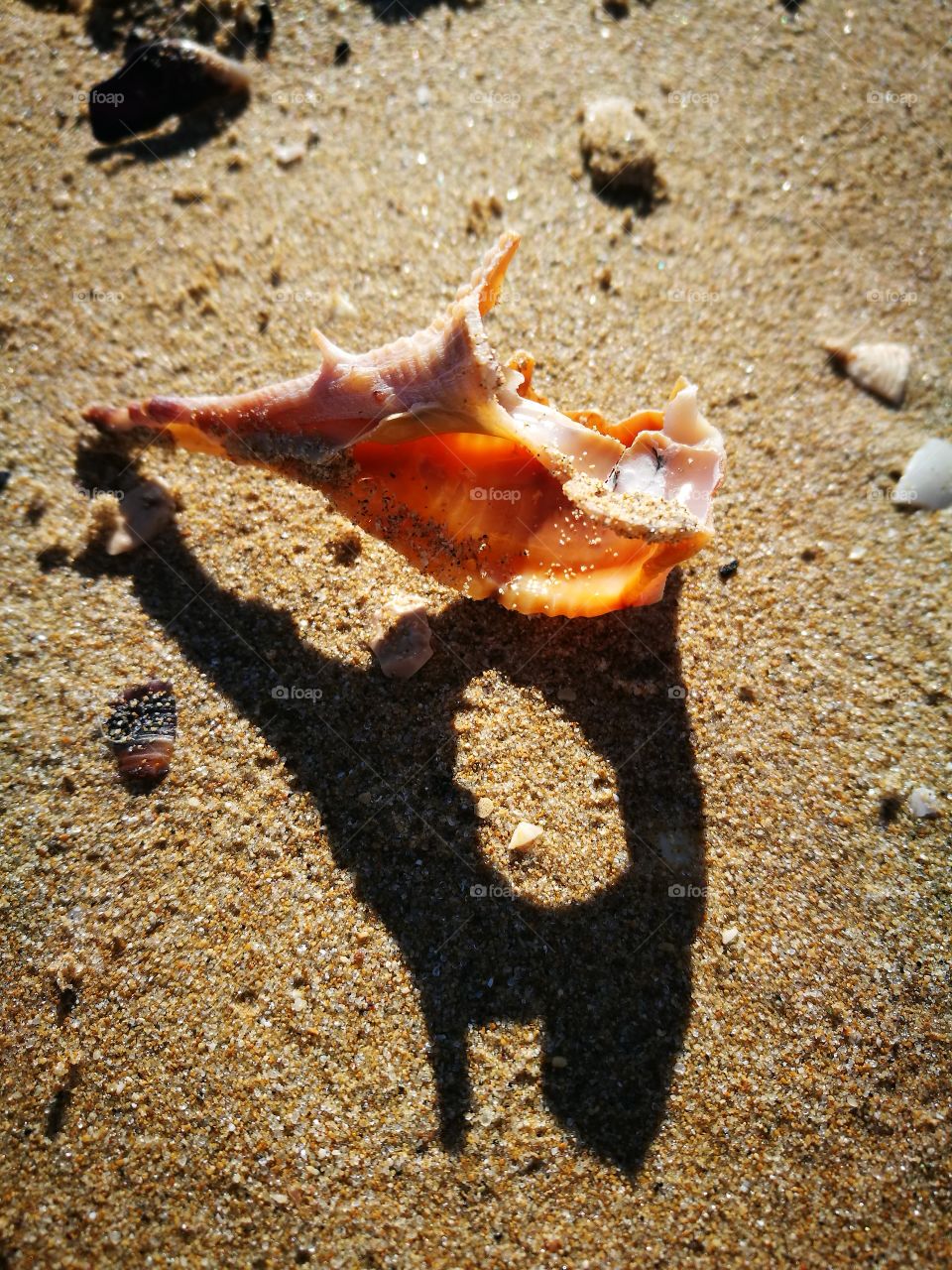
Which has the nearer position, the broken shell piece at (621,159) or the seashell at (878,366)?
the seashell at (878,366)

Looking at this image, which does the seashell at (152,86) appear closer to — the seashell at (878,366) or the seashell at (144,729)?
the seashell at (144,729)

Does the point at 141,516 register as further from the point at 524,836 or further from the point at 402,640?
the point at 524,836

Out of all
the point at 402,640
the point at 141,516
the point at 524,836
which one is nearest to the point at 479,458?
the point at 402,640

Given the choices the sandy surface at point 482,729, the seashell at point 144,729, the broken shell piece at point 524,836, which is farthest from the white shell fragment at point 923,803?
the seashell at point 144,729

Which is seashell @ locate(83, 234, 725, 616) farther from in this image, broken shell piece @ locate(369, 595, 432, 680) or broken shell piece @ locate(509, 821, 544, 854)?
broken shell piece @ locate(509, 821, 544, 854)

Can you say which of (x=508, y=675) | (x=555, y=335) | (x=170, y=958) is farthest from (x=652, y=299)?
(x=170, y=958)

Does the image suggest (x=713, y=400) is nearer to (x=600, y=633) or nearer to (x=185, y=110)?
(x=600, y=633)

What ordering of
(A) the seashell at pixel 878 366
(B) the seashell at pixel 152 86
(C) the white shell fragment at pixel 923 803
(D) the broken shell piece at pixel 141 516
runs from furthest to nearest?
(B) the seashell at pixel 152 86 < (A) the seashell at pixel 878 366 < (D) the broken shell piece at pixel 141 516 < (C) the white shell fragment at pixel 923 803
